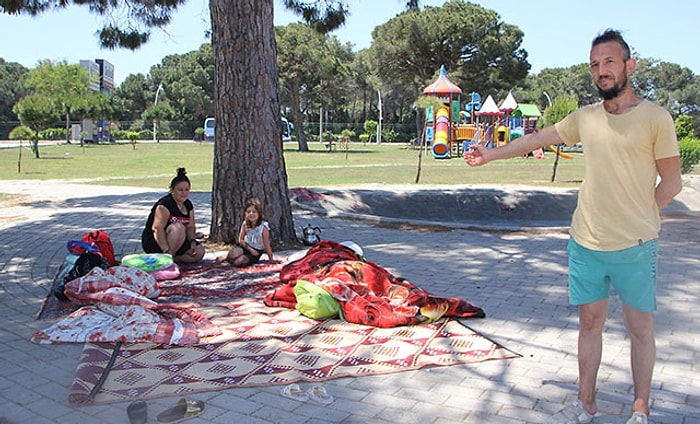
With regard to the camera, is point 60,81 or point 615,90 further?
point 60,81

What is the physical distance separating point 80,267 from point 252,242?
2.02m

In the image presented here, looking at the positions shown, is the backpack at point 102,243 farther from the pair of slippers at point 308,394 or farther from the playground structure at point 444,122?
the playground structure at point 444,122

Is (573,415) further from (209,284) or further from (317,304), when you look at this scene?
(209,284)

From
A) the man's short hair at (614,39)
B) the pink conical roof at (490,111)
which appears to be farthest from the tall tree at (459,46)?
the man's short hair at (614,39)

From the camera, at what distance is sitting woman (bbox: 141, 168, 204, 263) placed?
→ 6.89 m

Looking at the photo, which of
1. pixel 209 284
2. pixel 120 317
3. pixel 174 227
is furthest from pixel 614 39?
pixel 174 227

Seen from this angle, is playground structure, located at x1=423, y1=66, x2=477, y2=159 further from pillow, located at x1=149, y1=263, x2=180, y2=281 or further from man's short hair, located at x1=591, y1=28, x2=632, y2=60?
man's short hair, located at x1=591, y1=28, x2=632, y2=60

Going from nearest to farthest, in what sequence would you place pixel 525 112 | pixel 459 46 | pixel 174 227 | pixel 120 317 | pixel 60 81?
pixel 120 317 < pixel 174 227 < pixel 525 112 < pixel 459 46 < pixel 60 81

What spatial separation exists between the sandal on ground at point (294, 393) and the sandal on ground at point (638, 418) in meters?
1.65

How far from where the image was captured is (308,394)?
11.5ft

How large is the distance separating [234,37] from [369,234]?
353 centimetres

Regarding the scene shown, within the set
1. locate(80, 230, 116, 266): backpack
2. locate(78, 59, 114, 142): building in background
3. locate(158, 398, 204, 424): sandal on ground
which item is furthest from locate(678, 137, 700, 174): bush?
locate(78, 59, 114, 142): building in background

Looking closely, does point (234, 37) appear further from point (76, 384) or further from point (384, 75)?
point (384, 75)

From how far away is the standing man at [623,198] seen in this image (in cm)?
289
